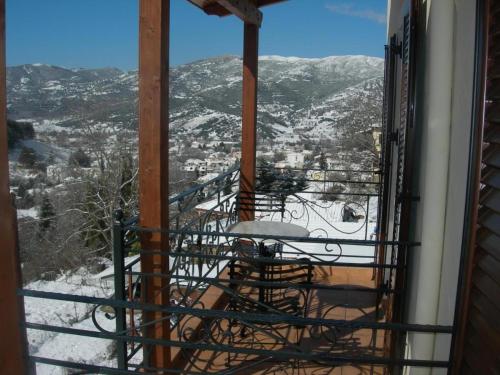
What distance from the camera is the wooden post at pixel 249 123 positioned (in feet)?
15.1

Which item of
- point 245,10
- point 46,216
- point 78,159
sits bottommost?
point 46,216

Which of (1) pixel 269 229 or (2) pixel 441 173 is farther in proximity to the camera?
(1) pixel 269 229

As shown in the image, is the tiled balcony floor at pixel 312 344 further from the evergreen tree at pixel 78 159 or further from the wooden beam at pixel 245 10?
the evergreen tree at pixel 78 159

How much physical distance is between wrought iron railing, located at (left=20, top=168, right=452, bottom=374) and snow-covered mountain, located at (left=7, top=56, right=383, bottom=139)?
7172 millimetres

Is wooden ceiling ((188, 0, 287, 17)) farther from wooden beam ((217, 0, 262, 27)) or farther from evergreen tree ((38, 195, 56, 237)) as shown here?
evergreen tree ((38, 195, 56, 237))

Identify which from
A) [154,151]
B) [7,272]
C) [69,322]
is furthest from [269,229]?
[69,322]

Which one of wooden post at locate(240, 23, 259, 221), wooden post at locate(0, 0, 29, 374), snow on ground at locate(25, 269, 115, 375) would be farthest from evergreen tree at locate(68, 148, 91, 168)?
wooden post at locate(0, 0, 29, 374)

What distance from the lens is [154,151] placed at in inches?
102

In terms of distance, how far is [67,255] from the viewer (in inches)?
771

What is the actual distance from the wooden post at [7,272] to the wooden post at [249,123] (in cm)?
359

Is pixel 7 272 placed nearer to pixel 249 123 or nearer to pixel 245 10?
pixel 245 10

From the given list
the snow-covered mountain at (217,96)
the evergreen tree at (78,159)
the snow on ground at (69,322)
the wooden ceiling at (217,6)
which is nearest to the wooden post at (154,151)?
the wooden ceiling at (217,6)

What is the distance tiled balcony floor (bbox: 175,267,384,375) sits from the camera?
275 cm

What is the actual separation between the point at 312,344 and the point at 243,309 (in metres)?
0.68
